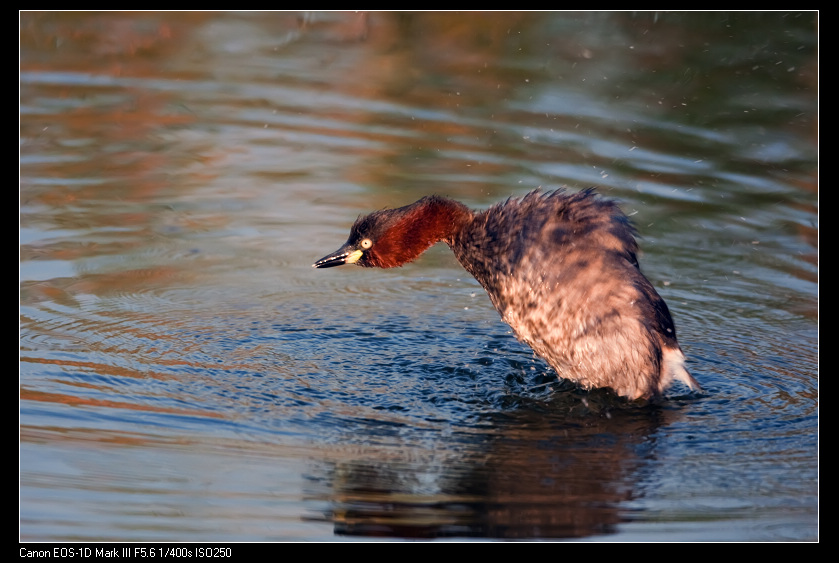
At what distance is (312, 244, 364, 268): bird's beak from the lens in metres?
6.70

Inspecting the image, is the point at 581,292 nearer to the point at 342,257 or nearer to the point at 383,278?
the point at 342,257

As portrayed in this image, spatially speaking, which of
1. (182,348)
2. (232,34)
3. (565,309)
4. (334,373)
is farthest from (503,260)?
(232,34)

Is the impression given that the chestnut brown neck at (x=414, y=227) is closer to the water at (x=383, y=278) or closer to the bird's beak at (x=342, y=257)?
the bird's beak at (x=342, y=257)

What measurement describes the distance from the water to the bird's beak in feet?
1.33

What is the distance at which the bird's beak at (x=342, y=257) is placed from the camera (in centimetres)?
670

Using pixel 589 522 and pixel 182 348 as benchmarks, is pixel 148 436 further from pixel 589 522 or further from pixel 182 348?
pixel 589 522

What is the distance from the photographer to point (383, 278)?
7.82 metres

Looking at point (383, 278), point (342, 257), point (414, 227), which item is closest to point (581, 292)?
point (414, 227)

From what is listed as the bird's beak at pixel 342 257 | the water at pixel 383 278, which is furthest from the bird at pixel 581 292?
the bird's beak at pixel 342 257

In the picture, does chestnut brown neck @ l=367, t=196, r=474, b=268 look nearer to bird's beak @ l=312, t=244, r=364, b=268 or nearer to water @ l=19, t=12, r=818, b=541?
bird's beak @ l=312, t=244, r=364, b=268

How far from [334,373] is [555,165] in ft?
12.3

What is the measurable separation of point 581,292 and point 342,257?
4.87 ft

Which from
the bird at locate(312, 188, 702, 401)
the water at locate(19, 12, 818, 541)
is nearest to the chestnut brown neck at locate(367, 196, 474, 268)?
the bird at locate(312, 188, 702, 401)

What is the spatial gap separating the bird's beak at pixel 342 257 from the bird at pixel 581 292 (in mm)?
735
